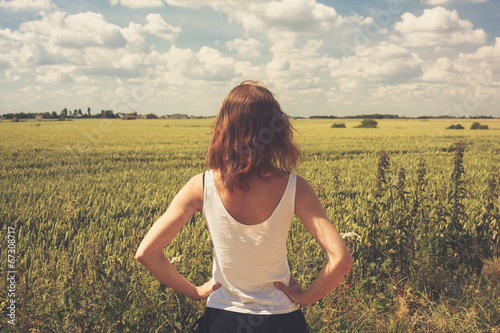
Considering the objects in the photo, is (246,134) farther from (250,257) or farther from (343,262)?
(343,262)

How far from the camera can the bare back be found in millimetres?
1583

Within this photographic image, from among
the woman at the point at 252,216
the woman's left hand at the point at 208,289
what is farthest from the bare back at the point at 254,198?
the woman's left hand at the point at 208,289

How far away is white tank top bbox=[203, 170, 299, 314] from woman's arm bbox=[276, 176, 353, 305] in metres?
0.04

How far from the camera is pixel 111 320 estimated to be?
282 centimetres

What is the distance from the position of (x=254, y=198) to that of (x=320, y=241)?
39 cm

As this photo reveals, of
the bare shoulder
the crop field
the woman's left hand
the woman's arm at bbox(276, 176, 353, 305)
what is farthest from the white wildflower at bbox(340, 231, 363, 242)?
the bare shoulder

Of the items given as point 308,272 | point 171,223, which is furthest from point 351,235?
point 171,223

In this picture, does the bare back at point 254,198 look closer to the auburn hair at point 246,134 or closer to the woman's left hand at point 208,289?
the auburn hair at point 246,134

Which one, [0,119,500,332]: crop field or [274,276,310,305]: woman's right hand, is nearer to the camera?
[274,276,310,305]: woman's right hand

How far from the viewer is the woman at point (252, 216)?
1.56 m

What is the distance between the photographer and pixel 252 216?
161 centimetres

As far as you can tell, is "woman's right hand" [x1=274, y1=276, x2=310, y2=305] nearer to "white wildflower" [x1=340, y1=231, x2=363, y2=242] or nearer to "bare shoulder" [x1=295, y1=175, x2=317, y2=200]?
"bare shoulder" [x1=295, y1=175, x2=317, y2=200]

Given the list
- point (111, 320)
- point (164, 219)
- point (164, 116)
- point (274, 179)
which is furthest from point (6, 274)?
point (164, 116)

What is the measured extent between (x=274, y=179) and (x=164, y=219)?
0.56 meters
